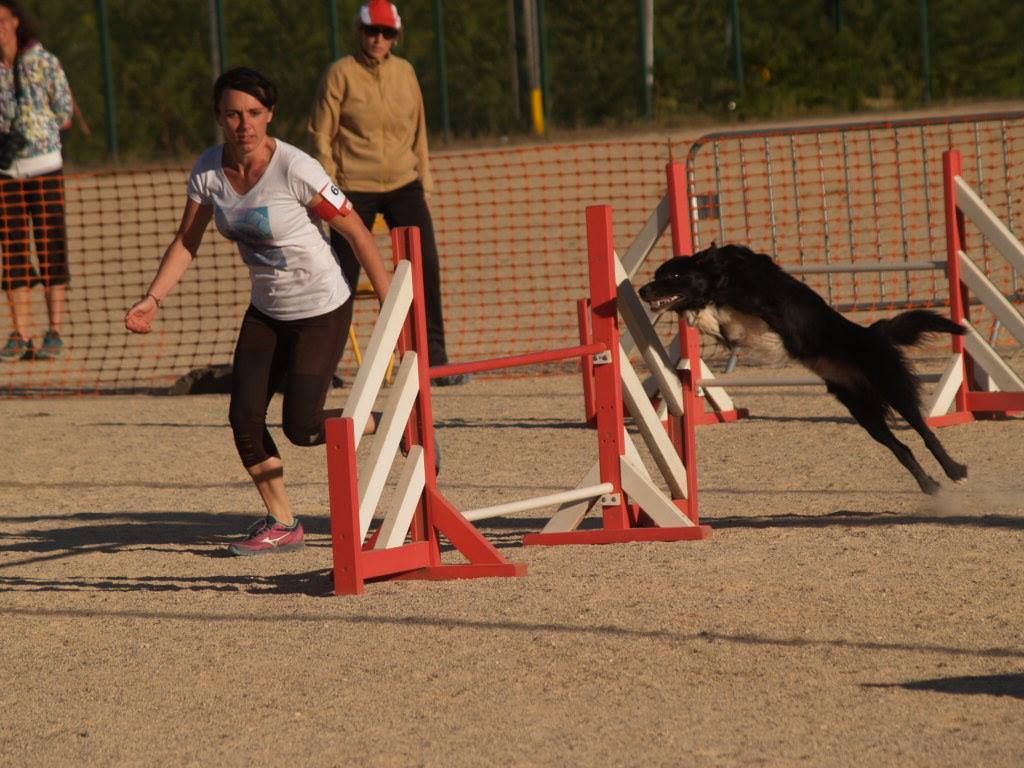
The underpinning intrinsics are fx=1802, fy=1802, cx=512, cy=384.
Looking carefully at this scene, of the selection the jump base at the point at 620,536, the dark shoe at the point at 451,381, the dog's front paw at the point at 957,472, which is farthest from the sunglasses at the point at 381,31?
the dog's front paw at the point at 957,472

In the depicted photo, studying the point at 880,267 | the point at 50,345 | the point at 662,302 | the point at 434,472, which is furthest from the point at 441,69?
the point at 434,472

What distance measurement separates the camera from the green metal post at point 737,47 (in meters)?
25.5

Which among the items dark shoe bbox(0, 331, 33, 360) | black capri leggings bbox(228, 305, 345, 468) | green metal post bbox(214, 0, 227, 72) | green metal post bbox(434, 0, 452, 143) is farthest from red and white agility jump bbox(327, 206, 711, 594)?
green metal post bbox(214, 0, 227, 72)

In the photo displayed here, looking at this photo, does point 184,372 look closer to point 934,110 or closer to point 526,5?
point 526,5

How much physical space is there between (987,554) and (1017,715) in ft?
5.67

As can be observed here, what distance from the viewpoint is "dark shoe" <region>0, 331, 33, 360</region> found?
12.3 meters

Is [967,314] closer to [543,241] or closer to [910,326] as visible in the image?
[910,326]

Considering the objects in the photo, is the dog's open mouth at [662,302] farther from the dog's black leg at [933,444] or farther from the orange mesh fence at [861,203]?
the orange mesh fence at [861,203]

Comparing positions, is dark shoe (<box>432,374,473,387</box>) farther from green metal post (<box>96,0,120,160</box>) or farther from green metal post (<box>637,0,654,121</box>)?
green metal post (<box>96,0,120,160</box>)

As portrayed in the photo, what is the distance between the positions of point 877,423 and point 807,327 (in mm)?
534

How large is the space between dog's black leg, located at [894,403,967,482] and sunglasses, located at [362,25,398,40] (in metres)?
4.30

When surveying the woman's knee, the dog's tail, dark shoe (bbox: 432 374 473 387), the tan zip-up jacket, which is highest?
the tan zip-up jacket

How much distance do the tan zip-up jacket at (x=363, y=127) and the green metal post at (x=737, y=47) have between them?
16135 millimetres

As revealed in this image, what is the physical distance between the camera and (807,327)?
6.62 m
